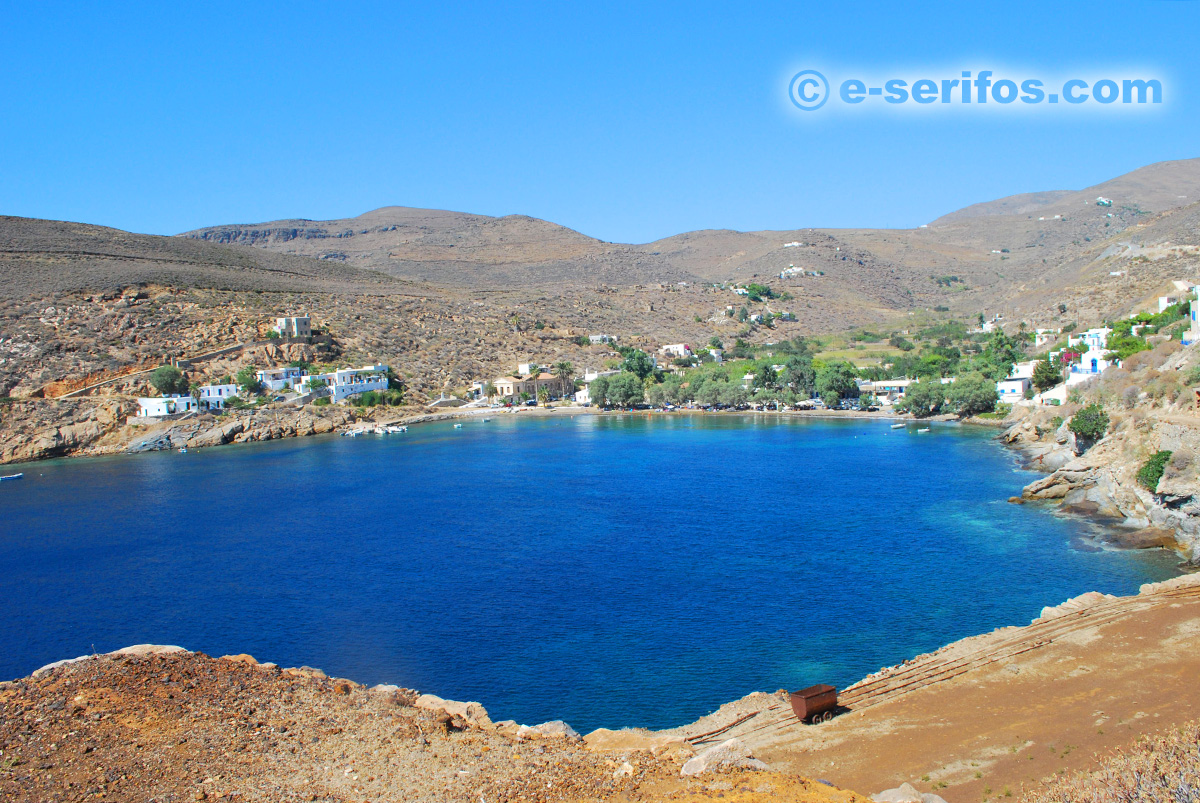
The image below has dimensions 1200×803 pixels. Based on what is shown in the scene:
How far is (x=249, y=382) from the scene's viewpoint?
72.0 meters

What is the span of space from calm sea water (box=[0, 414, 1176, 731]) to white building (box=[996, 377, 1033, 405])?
17.2 m

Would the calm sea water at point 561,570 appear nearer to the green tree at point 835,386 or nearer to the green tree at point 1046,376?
the green tree at point 1046,376

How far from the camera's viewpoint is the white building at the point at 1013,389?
64562 millimetres

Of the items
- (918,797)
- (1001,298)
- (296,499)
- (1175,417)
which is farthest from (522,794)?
(1001,298)

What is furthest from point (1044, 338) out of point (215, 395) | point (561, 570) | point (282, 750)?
point (282, 750)

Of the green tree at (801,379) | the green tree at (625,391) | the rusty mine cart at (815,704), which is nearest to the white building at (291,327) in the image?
the green tree at (625,391)

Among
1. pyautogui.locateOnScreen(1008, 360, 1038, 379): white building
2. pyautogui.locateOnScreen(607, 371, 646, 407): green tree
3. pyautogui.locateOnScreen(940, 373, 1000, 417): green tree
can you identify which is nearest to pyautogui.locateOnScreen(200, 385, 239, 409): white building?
pyautogui.locateOnScreen(607, 371, 646, 407): green tree

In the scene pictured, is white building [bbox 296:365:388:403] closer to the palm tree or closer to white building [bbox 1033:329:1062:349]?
the palm tree

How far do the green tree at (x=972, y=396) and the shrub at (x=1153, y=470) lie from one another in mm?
35919

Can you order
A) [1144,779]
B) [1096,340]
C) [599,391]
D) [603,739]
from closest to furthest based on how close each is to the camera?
[1144,779], [603,739], [1096,340], [599,391]

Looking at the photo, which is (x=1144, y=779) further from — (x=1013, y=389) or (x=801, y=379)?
(x=801, y=379)

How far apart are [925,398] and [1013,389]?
6.38 metres

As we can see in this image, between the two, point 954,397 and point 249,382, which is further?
point 249,382

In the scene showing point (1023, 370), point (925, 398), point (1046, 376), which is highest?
point (1023, 370)
